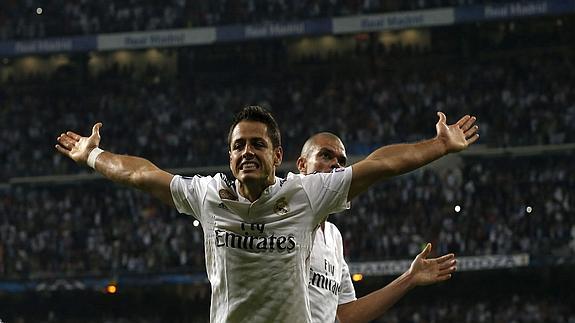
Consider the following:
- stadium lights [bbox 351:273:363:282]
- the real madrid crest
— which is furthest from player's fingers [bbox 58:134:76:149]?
stadium lights [bbox 351:273:363:282]

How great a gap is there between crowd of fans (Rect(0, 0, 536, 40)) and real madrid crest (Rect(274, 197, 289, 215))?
33.6 metres

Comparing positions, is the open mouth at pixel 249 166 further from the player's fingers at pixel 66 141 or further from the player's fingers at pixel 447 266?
the player's fingers at pixel 447 266

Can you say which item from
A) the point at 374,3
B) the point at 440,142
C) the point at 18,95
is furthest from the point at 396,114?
the point at 440,142

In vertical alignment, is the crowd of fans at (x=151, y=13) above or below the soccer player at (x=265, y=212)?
above

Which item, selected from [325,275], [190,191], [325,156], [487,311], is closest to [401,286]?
[325,275]

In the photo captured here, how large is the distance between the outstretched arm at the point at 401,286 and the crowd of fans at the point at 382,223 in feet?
74.8

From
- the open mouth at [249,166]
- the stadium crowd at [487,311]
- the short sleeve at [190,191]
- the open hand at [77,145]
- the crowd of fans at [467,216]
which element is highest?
the open hand at [77,145]

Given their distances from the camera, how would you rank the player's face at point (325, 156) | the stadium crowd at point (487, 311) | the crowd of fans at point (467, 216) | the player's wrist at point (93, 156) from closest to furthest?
the player's wrist at point (93, 156), the player's face at point (325, 156), the stadium crowd at point (487, 311), the crowd of fans at point (467, 216)

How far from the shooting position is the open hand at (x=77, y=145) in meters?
5.89

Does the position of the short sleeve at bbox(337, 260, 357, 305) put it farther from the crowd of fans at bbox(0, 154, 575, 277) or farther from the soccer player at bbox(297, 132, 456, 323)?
the crowd of fans at bbox(0, 154, 575, 277)

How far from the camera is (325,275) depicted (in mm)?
6453

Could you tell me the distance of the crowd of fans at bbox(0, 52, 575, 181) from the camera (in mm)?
35125

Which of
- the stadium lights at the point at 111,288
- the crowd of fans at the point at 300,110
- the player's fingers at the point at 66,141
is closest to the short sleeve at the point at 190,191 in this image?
the player's fingers at the point at 66,141

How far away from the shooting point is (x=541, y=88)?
117 ft
